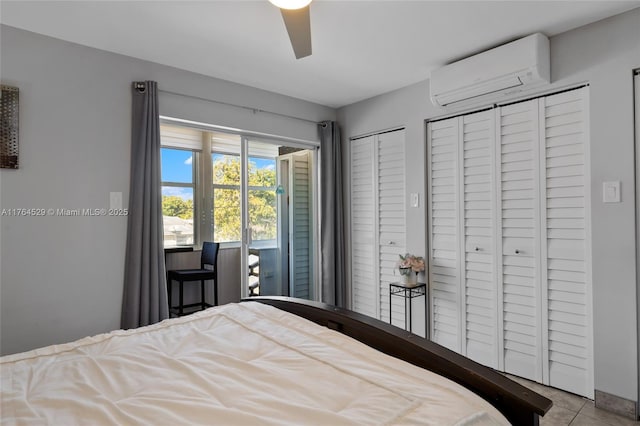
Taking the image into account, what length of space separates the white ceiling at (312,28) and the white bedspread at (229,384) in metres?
1.82

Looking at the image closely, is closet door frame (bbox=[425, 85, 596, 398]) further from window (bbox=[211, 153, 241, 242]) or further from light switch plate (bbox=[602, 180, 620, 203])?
window (bbox=[211, 153, 241, 242])

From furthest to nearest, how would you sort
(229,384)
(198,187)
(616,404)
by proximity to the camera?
(198,187), (616,404), (229,384)

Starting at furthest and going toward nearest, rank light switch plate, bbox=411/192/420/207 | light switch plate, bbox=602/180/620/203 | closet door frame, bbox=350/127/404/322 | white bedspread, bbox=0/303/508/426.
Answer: closet door frame, bbox=350/127/404/322 → light switch plate, bbox=411/192/420/207 → light switch plate, bbox=602/180/620/203 → white bedspread, bbox=0/303/508/426

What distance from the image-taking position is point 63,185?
2.52 metres

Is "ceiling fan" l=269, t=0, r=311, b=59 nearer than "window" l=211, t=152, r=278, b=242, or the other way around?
"ceiling fan" l=269, t=0, r=311, b=59

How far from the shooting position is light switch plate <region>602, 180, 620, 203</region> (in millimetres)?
2271

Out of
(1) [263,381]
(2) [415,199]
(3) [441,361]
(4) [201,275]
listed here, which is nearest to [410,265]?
(2) [415,199]

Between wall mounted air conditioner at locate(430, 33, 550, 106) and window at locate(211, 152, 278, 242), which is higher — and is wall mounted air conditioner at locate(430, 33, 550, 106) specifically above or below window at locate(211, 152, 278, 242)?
above

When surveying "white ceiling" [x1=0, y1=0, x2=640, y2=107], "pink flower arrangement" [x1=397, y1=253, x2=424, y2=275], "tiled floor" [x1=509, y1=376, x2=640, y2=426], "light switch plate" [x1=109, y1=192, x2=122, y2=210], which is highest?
"white ceiling" [x1=0, y1=0, x2=640, y2=107]

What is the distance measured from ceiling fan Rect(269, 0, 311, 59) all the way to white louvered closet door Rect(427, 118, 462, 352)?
1.71 metres

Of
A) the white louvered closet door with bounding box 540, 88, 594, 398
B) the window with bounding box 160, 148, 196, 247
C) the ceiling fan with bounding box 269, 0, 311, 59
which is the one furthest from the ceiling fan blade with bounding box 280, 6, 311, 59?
the window with bounding box 160, 148, 196, 247

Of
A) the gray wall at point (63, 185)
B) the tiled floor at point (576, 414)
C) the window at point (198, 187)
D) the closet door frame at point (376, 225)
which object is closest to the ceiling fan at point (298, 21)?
the gray wall at point (63, 185)

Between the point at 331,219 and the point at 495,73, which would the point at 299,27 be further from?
the point at 331,219

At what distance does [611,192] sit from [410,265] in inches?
59.8
